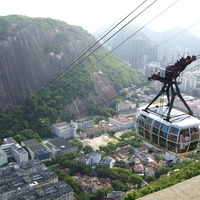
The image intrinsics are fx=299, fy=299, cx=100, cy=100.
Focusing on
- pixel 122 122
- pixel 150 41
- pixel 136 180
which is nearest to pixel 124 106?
pixel 122 122

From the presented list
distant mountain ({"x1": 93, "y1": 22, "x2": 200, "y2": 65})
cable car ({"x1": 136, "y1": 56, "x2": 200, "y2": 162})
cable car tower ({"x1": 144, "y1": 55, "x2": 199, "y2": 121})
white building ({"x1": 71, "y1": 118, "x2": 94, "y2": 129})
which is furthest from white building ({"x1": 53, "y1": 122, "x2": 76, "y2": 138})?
distant mountain ({"x1": 93, "y1": 22, "x2": 200, "y2": 65})

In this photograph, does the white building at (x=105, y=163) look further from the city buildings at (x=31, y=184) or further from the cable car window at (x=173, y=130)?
the cable car window at (x=173, y=130)

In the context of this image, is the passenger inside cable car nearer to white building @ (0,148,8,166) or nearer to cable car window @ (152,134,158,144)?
cable car window @ (152,134,158,144)

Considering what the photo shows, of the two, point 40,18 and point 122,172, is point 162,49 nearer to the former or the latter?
point 40,18

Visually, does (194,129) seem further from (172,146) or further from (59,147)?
(59,147)

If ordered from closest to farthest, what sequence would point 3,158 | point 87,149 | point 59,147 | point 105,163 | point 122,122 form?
point 105,163 → point 3,158 → point 59,147 → point 87,149 → point 122,122

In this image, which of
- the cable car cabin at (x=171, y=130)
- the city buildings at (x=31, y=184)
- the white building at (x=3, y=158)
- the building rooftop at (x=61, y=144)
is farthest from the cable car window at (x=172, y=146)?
the white building at (x=3, y=158)
